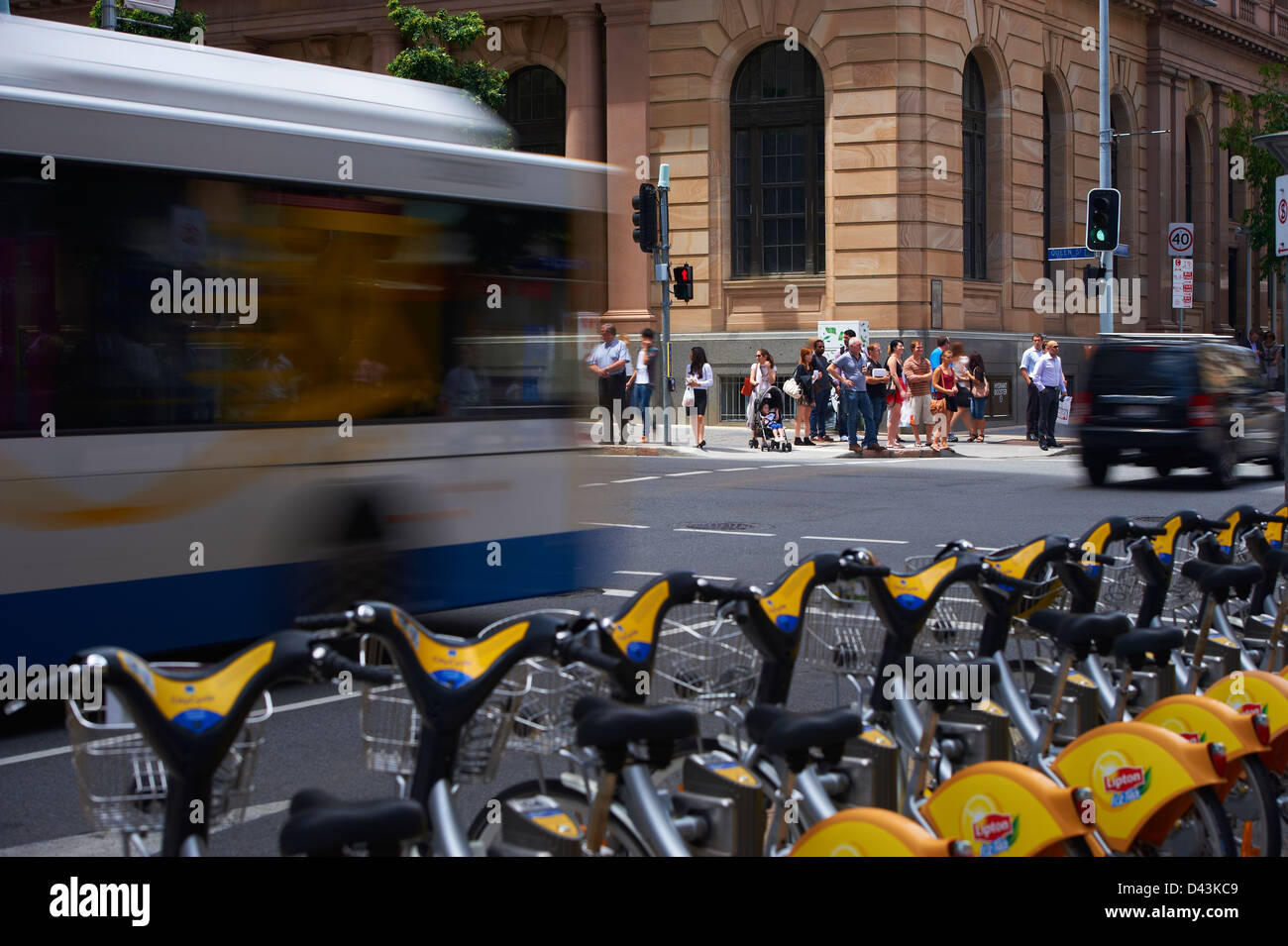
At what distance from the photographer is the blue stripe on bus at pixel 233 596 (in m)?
7.32

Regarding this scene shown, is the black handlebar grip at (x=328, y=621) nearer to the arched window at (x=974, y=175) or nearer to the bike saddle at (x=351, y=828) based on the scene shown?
the bike saddle at (x=351, y=828)

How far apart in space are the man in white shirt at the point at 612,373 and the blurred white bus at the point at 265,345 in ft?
54.7

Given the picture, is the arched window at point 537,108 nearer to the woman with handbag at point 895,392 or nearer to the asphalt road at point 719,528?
the asphalt road at point 719,528

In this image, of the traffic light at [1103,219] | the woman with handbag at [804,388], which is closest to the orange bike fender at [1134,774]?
the woman with handbag at [804,388]

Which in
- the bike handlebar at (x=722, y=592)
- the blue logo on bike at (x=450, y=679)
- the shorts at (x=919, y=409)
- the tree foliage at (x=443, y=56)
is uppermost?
the tree foliage at (x=443, y=56)

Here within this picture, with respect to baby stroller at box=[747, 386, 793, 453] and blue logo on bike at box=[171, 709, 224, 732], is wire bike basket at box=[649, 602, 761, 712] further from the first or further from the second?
baby stroller at box=[747, 386, 793, 453]

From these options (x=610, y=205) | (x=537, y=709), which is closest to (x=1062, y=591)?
(x=537, y=709)

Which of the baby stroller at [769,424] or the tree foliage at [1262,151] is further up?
the tree foliage at [1262,151]

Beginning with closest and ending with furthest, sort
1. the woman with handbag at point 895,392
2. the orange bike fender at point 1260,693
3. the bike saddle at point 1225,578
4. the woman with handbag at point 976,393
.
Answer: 1. the orange bike fender at point 1260,693
2. the bike saddle at point 1225,578
3. the woman with handbag at point 895,392
4. the woman with handbag at point 976,393

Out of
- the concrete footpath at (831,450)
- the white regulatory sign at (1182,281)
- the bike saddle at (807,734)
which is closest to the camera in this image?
the bike saddle at (807,734)

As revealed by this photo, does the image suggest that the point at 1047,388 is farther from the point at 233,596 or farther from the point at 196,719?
the point at 196,719

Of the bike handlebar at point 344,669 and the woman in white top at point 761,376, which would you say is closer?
the bike handlebar at point 344,669

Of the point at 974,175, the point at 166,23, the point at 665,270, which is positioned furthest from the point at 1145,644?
the point at 166,23
